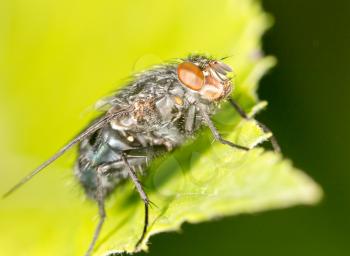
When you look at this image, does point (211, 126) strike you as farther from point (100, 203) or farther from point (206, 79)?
point (100, 203)

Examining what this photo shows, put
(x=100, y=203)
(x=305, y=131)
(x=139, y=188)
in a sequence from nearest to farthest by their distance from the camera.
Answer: (x=139, y=188) → (x=100, y=203) → (x=305, y=131)

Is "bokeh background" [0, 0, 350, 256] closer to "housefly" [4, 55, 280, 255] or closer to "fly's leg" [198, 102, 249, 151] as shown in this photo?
"housefly" [4, 55, 280, 255]

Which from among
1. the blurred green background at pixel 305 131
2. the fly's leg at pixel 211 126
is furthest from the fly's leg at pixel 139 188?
the blurred green background at pixel 305 131

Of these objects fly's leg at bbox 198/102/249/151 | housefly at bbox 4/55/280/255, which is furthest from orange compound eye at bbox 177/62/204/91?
fly's leg at bbox 198/102/249/151

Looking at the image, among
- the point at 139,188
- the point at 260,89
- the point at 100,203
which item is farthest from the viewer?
the point at 260,89

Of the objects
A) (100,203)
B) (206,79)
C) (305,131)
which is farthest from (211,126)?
(305,131)

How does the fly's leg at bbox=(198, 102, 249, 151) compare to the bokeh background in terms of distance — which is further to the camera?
the bokeh background

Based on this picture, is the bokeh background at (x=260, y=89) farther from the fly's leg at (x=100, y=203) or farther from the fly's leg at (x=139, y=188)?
the fly's leg at (x=139, y=188)
